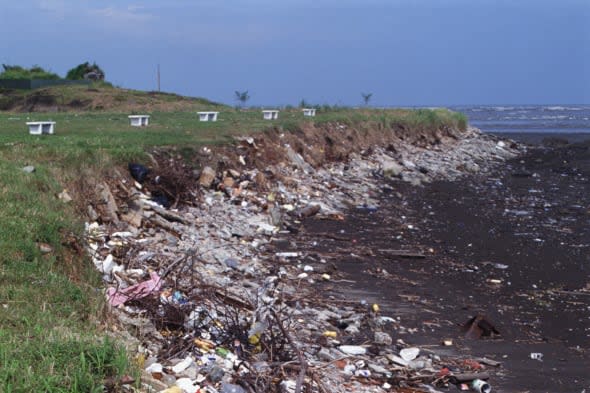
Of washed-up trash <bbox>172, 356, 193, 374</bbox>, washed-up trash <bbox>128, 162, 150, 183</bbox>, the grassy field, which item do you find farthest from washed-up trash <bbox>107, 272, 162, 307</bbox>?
washed-up trash <bbox>128, 162, 150, 183</bbox>

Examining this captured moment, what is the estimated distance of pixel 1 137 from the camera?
38.2 feet

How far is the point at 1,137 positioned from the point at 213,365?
7366 millimetres

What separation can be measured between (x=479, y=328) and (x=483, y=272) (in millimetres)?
2671

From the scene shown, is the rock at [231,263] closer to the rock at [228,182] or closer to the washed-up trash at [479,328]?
the washed-up trash at [479,328]

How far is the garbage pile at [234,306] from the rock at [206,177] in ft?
0.09

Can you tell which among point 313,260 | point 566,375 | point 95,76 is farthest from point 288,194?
point 95,76

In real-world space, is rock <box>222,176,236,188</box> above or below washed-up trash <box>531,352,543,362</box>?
above

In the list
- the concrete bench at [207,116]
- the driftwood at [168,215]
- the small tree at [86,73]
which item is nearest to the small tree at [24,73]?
the small tree at [86,73]

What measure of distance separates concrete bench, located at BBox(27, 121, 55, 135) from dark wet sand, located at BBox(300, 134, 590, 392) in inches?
174

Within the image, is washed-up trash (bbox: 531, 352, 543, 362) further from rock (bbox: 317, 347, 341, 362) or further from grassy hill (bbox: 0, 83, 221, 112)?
grassy hill (bbox: 0, 83, 221, 112)

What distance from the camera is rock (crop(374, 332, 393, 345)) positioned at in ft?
23.2

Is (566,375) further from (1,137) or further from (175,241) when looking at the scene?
(1,137)

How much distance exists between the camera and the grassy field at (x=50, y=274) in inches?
174

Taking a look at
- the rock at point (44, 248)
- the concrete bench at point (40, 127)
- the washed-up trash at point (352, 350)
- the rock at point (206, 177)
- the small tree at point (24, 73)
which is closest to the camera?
the rock at point (44, 248)
